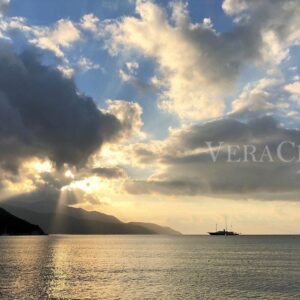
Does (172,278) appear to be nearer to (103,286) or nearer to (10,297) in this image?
(103,286)

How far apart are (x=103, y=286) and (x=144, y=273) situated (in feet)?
96.1

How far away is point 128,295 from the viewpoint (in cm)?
8331

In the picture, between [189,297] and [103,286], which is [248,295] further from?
[103,286]

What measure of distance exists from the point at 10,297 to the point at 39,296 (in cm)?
532

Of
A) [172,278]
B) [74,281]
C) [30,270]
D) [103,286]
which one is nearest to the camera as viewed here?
[103,286]

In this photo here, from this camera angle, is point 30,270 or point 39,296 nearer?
point 39,296

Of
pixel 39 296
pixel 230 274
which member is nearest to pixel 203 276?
pixel 230 274

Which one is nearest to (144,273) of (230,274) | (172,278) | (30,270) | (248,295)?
(172,278)

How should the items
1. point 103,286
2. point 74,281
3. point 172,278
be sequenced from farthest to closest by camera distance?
point 172,278 → point 74,281 → point 103,286

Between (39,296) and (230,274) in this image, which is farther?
(230,274)

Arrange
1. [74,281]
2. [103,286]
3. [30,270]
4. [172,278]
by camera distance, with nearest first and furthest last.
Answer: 1. [103,286]
2. [74,281]
3. [172,278]
4. [30,270]

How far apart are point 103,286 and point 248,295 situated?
105 feet

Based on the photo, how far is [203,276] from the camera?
11631 centimetres

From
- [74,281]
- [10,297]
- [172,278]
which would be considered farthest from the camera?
[172,278]
